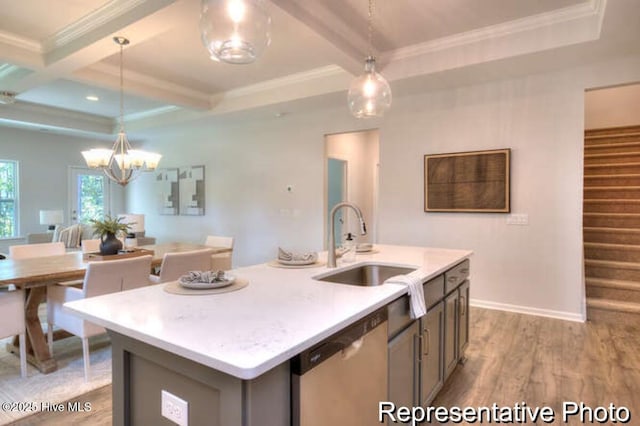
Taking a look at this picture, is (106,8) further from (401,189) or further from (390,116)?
(401,189)

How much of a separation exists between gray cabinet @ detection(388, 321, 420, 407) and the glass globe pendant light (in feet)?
5.17

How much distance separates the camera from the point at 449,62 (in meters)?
3.79

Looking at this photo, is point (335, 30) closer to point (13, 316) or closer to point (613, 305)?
point (13, 316)

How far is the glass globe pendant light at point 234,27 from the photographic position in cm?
174

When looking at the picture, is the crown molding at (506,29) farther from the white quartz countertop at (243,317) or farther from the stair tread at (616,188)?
the white quartz countertop at (243,317)

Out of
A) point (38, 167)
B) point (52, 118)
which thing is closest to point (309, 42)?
point (52, 118)

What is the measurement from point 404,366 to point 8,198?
8.30 meters

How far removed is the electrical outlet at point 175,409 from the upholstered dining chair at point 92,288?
1.64 meters

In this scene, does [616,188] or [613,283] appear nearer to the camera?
[613,283]

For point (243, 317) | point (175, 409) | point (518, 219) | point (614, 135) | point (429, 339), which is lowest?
point (429, 339)

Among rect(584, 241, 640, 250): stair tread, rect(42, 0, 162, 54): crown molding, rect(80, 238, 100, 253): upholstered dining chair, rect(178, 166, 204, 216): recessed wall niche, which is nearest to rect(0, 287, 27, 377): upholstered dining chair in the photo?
rect(80, 238, 100, 253): upholstered dining chair

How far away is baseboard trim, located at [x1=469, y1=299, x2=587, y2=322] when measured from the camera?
3.79 meters

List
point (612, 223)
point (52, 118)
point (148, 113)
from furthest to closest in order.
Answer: point (148, 113), point (52, 118), point (612, 223)

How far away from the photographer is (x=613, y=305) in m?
3.74
